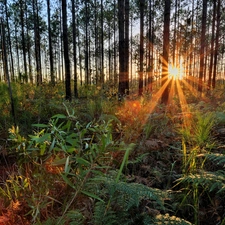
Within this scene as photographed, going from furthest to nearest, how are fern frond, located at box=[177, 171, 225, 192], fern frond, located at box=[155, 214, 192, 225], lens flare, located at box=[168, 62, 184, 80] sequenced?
1. lens flare, located at box=[168, 62, 184, 80]
2. fern frond, located at box=[177, 171, 225, 192]
3. fern frond, located at box=[155, 214, 192, 225]

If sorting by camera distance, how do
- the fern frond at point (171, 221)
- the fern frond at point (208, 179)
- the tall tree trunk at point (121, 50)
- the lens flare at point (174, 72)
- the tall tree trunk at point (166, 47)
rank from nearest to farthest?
the fern frond at point (171, 221)
the fern frond at point (208, 179)
the tall tree trunk at point (166, 47)
the tall tree trunk at point (121, 50)
the lens flare at point (174, 72)

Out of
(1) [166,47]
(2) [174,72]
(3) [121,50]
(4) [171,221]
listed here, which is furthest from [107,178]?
(2) [174,72]

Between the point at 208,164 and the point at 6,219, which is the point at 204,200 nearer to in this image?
the point at 208,164

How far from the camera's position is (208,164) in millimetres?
2025

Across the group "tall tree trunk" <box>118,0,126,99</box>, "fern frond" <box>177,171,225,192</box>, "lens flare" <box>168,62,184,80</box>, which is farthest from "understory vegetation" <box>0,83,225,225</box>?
"lens flare" <box>168,62,184,80</box>

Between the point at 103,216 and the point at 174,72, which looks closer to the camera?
the point at 103,216

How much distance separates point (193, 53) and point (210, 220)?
27.9 meters

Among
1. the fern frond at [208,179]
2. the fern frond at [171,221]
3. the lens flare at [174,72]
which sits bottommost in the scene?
the fern frond at [171,221]

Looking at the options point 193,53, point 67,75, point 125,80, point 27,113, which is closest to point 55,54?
point 193,53

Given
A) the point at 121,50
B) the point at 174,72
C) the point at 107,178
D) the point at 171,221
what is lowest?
the point at 171,221

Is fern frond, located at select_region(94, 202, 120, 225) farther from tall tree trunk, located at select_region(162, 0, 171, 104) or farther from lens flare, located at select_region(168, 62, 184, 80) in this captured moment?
lens flare, located at select_region(168, 62, 184, 80)

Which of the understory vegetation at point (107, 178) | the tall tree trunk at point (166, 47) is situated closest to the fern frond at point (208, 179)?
the understory vegetation at point (107, 178)

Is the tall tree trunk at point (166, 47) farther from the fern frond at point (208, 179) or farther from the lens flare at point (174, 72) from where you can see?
the fern frond at point (208, 179)

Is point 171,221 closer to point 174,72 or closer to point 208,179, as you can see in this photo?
point 208,179
